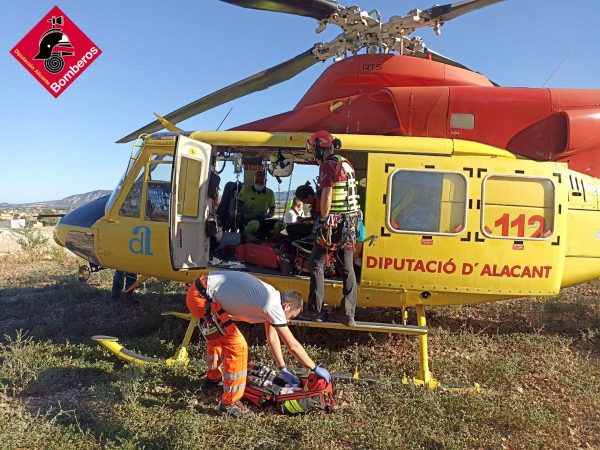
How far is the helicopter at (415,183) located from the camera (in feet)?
14.6

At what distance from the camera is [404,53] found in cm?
601

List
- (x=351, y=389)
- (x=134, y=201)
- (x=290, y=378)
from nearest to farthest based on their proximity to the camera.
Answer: (x=290, y=378) → (x=351, y=389) → (x=134, y=201)

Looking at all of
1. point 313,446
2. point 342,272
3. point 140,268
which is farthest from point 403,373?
point 140,268

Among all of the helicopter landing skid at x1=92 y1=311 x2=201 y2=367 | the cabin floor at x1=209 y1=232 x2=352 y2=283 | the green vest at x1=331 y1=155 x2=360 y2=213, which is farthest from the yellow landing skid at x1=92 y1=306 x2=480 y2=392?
the green vest at x1=331 y1=155 x2=360 y2=213

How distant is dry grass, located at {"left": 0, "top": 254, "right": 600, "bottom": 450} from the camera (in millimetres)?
3336

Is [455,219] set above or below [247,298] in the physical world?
above

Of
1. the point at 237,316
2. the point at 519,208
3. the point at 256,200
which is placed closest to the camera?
the point at 237,316

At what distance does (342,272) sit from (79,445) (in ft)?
9.02

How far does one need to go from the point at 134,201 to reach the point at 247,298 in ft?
9.00

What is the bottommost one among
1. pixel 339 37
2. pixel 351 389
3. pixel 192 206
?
pixel 351 389

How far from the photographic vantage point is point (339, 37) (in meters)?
5.62

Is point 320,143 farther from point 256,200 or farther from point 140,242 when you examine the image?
point 256,200

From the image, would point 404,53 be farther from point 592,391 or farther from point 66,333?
point 66,333

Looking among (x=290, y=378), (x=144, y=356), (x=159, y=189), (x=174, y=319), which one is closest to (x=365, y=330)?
(x=290, y=378)
